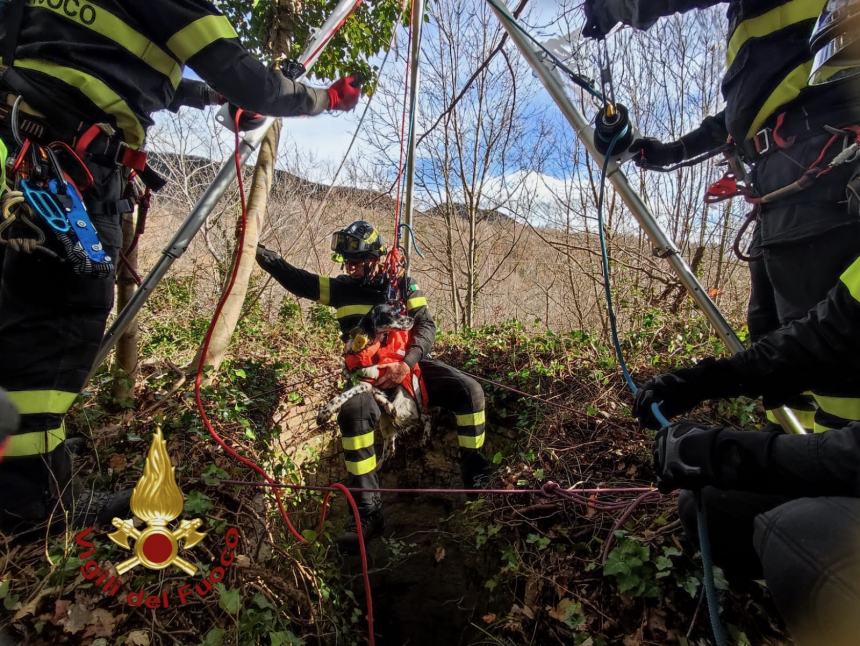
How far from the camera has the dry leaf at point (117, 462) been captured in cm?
231

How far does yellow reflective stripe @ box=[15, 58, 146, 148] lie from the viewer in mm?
1584

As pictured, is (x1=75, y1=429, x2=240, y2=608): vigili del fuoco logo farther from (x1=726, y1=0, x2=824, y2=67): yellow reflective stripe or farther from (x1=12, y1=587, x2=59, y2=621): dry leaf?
(x1=726, y1=0, x2=824, y2=67): yellow reflective stripe

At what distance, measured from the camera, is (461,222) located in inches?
334

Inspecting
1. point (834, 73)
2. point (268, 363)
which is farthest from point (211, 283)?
point (834, 73)

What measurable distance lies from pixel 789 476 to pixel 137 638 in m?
2.13

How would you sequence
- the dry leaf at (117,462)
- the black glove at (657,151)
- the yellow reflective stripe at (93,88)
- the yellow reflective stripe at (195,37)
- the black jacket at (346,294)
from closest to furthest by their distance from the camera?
the yellow reflective stripe at (93,88)
the yellow reflective stripe at (195,37)
the dry leaf at (117,462)
the black glove at (657,151)
the black jacket at (346,294)

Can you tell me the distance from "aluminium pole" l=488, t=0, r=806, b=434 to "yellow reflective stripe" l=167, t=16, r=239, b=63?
1526 millimetres

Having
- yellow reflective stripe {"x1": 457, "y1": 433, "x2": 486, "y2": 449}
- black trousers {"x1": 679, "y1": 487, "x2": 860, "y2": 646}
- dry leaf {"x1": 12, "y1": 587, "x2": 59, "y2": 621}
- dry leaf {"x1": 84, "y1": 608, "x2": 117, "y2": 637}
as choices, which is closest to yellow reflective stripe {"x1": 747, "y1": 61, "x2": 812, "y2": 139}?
black trousers {"x1": 679, "y1": 487, "x2": 860, "y2": 646}

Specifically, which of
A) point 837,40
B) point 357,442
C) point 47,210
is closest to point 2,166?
point 47,210

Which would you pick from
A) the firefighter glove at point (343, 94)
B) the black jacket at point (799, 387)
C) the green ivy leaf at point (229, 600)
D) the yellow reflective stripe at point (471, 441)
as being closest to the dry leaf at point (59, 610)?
the green ivy leaf at point (229, 600)

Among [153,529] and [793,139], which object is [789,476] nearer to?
[793,139]

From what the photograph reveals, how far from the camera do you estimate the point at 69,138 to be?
1657 mm

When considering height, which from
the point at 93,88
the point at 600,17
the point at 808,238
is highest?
the point at 600,17

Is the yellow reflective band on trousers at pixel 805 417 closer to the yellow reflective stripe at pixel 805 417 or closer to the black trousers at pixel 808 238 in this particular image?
the yellow reflective stripe at pixel 805 417
